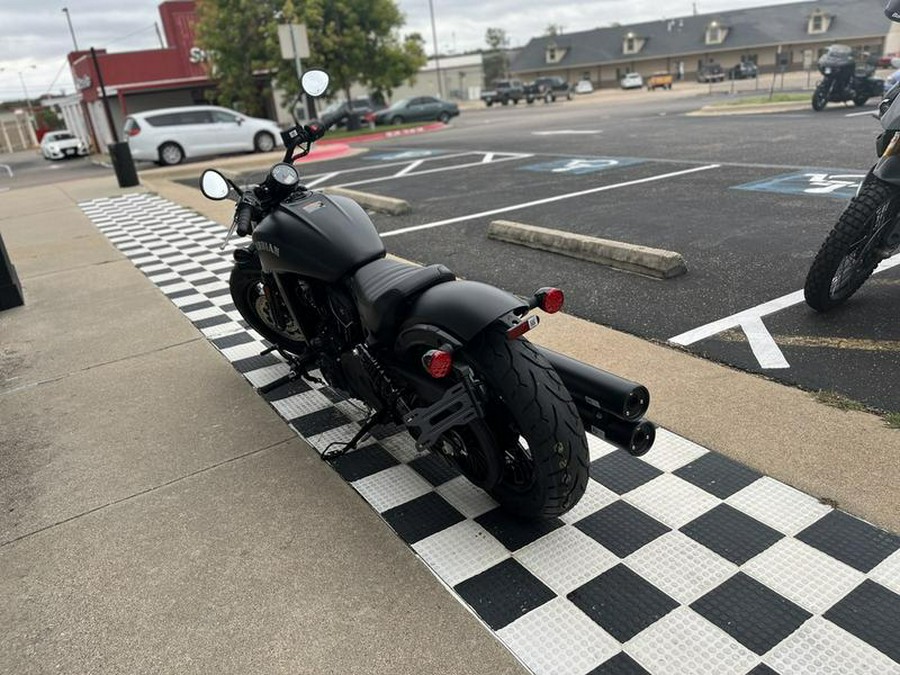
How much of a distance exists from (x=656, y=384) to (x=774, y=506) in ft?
3.42

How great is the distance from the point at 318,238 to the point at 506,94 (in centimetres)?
4289

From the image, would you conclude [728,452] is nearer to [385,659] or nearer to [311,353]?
[385,659]

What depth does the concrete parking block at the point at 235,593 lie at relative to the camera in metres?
2.01

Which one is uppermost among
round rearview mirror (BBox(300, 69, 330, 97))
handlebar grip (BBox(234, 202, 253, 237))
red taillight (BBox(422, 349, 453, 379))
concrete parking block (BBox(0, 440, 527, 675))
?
round rearview mirror (BBox(300, 69, 330, 97))

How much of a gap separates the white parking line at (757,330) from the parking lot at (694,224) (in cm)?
1

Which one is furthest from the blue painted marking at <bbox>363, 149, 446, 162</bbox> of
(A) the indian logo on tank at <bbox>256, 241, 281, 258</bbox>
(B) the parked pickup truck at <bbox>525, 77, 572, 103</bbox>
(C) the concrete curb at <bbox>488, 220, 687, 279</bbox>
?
(B) the parked pickup truck at <bbox>525, 77, 572, 103</bbox>

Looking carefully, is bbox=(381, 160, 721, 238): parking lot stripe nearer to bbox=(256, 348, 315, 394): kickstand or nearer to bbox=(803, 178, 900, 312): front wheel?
bbox=(256, 348, 315, 394): kickstand

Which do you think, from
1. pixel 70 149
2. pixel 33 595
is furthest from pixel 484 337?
pixel 70 149

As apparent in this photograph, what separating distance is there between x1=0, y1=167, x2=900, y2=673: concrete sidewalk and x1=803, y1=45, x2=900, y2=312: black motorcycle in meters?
0.98

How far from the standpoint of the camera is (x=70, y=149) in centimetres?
3008

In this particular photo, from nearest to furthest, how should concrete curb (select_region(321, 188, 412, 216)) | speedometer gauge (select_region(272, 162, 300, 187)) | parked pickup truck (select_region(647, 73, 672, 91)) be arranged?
speedometer gauge (select_region(272, 162, 300, 187)) < concrete curb (select_region(321, 188, 412, 216)) < parked pickup truck (select_region(647, 73, 672, 91))

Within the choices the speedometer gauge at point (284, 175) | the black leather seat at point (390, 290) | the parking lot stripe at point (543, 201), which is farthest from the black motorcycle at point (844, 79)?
the black leather seat at point (390, 290)

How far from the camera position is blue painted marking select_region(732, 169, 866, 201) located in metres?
7.30

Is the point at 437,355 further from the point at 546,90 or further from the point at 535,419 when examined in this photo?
→ the point at 546,90
